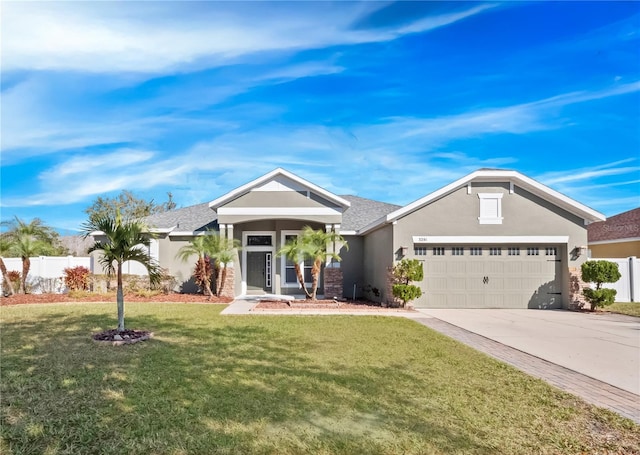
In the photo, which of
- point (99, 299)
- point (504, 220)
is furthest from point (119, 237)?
point (504, 220)

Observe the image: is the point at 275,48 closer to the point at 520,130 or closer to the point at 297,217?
the point at 297,217

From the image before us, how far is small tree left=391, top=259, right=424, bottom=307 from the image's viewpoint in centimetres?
1424

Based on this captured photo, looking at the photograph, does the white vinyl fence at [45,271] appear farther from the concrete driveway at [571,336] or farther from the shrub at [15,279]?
the concrete driveway at [571,336]

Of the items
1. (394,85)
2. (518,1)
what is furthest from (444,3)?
(394,85)

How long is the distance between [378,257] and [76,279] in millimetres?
13976

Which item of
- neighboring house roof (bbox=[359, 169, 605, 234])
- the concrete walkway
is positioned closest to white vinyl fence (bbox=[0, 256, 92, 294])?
the concrete walkway

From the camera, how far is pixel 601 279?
47.1 ft

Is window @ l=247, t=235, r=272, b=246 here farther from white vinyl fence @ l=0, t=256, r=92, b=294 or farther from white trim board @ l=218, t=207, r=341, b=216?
white vinyl fence @ l=0, t=256, r=92, b=294

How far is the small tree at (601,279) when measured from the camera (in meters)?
14.3

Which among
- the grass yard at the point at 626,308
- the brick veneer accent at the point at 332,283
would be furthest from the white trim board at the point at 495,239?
the brick veneer accent at the point at 332,283

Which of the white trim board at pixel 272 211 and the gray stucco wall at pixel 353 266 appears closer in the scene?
the white trim board at pixel 272 211

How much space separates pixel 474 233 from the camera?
15219 millimetres

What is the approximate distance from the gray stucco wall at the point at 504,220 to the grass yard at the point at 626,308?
175 centimetres

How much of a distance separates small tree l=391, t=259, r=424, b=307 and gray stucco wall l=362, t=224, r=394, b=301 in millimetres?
676
